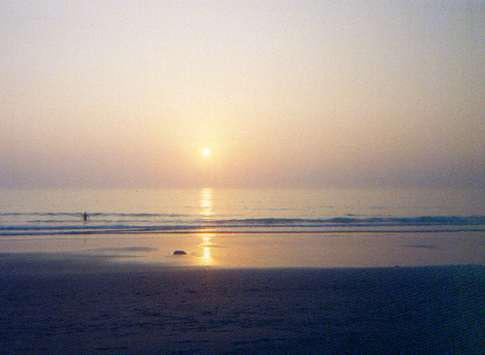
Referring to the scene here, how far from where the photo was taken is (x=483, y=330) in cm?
874

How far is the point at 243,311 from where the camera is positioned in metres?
10.1

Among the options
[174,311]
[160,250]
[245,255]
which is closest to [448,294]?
[174,311]

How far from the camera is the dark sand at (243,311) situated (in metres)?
7.96

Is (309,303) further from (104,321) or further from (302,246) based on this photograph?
(302,246)

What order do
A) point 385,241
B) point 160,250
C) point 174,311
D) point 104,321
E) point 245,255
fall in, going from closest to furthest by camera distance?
point 104,321, point 174,311, point 245,255, point 160,250, point 385,241

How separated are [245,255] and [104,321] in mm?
11149

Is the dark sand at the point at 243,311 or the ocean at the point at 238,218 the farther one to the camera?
the ocean at the point at 238,218

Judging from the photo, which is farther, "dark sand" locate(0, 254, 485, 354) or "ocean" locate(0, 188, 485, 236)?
"ocean" locate(0, 188, 485, 236)

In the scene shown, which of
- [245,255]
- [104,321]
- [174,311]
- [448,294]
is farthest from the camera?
[245,255]

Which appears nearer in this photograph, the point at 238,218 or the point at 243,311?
the point at 243,311

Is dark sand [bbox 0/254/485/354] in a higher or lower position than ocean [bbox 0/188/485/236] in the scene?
lower

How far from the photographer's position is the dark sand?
7.96 meters

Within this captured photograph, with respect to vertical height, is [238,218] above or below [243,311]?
above

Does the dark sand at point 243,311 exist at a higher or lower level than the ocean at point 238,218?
lower
